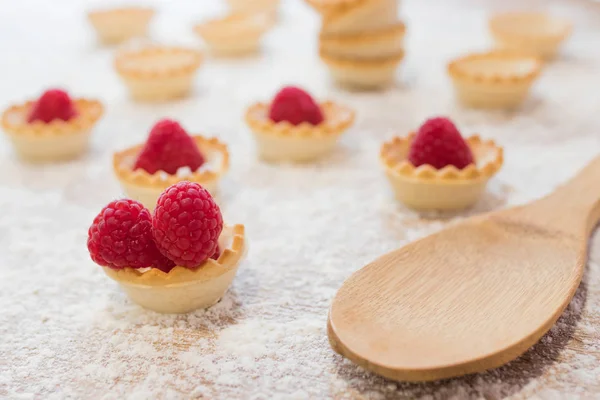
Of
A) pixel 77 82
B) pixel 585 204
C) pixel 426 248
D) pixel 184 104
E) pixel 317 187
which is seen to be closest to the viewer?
pixel 426 248

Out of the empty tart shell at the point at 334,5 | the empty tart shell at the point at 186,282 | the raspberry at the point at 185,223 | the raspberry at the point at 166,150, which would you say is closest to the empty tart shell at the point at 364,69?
the empty tart shell at the point at 334,5

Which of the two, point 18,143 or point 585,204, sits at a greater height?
point 18,143

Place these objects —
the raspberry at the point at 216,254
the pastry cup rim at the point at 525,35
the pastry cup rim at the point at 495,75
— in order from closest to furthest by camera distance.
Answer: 1. the raspberry at the point at 216,254
2. the pastry cup rim at the point at 495,75
3. the pastry cup rim at the point at 525,35

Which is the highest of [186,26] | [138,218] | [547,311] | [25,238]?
[186,26]

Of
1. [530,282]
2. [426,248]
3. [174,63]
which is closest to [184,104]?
[174,63]

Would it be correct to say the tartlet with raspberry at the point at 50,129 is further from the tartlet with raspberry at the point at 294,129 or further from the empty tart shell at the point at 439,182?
the empty tart shell at the point at 439,182

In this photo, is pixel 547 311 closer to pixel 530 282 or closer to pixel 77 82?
pixel 530 282
